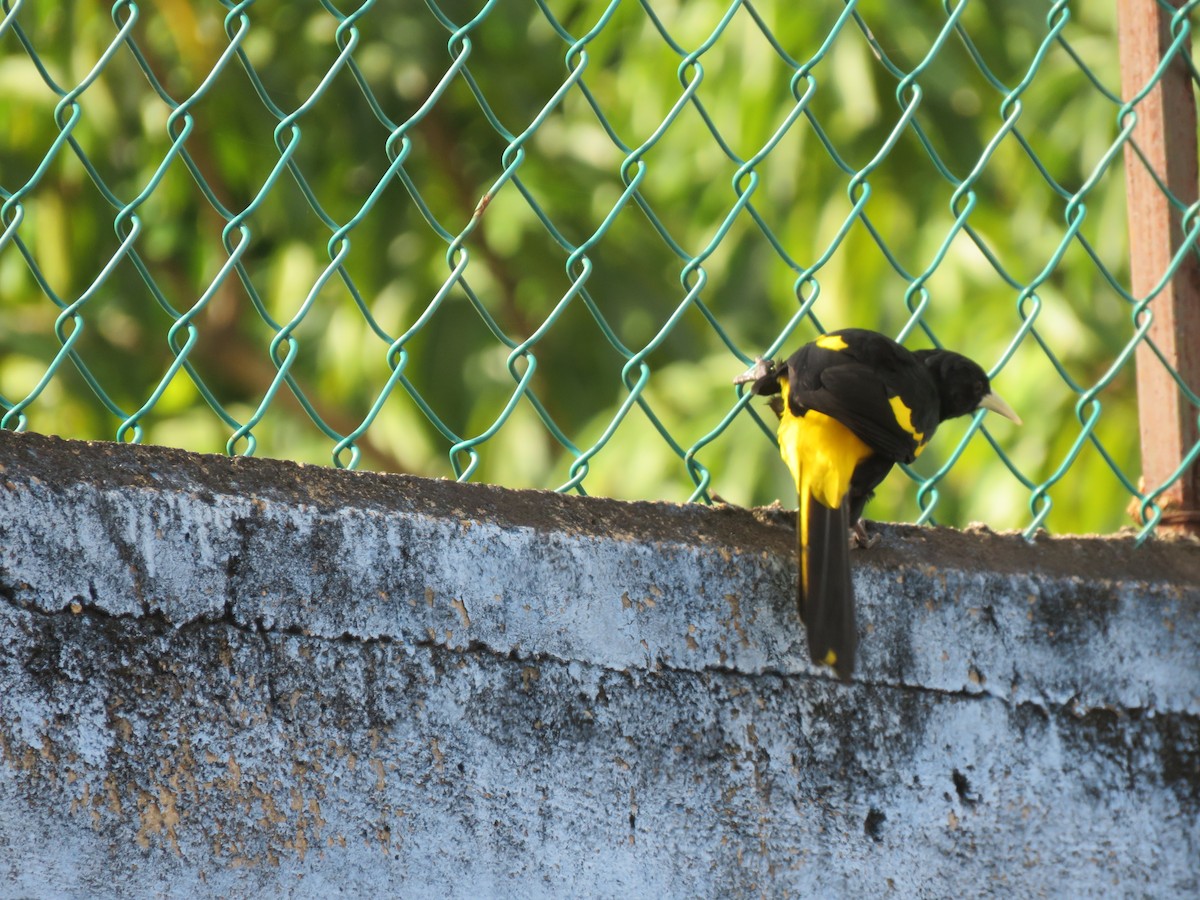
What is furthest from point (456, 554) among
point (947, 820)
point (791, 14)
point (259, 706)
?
point (791, 14)

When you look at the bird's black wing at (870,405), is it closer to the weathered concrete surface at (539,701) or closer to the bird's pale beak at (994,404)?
the weathered concrete surface at (539,701)

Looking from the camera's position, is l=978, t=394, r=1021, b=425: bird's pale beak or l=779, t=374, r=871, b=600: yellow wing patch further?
l=978, t=394, r=1021, b=425: bird's pale beak

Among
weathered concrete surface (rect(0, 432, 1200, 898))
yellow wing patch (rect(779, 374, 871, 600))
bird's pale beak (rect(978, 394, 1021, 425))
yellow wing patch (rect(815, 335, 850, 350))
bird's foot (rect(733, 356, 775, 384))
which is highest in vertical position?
bird's pale beak (rect(978, 394, 1021, 425))

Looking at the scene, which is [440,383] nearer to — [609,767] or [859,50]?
[859,50]

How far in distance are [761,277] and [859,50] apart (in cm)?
172

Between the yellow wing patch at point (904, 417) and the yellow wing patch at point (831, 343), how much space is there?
0.13 m

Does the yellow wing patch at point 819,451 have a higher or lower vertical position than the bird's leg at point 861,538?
higher

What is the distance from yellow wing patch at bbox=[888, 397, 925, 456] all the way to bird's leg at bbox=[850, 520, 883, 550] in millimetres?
307

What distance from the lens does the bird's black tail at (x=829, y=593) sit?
2135 millimetres

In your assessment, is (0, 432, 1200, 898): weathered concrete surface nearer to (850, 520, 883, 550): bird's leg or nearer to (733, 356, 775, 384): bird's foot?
(850, 520, 883, 550): bird's leg

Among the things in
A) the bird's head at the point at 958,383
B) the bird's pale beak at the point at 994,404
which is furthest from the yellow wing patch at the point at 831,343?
the bird's pale beak at the point at 994,404

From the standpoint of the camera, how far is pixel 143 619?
1748mm

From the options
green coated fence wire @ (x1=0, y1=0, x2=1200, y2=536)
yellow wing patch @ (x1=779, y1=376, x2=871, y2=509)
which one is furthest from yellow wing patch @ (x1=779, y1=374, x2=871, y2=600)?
green coated fence wire @ (x1=0, y1=0, x2=1200, y2=536)

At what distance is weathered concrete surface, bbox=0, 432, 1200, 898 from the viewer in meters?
1.71
